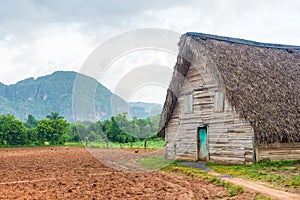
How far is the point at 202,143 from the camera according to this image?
17.3m

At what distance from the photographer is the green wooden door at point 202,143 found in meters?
17.1

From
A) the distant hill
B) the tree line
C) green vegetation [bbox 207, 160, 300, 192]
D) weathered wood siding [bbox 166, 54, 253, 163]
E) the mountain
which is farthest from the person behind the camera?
the distant hill

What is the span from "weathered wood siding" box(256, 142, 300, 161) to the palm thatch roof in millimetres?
692

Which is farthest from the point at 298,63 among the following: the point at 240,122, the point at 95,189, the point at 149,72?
the point at 95,189

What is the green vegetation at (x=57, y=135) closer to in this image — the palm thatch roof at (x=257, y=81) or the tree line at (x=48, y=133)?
the tree line at (x=48, y=133)

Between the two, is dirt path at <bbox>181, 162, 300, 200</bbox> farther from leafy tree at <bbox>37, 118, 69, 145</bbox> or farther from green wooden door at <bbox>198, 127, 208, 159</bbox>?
leafy tree at <bbox>37, 118, 69, 145</bbox>

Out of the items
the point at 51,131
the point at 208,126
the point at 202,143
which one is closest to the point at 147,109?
the point at 202,143

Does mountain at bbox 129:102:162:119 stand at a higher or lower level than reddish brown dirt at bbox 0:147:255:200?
higher

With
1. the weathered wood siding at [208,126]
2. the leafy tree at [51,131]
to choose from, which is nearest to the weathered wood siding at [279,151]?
the weathered wood siding at [208,126]

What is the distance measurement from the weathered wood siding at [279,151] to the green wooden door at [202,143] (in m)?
2.98

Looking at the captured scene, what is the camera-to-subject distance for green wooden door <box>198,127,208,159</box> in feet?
56.1

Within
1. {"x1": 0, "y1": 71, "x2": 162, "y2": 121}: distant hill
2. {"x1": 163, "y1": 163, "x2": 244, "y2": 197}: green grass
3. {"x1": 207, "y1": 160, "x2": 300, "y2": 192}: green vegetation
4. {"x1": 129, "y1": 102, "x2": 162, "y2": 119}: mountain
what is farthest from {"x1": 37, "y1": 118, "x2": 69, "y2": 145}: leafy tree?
{"x1": 0, "y1": 71, "x2": 162, "y2": 121}: distant hill

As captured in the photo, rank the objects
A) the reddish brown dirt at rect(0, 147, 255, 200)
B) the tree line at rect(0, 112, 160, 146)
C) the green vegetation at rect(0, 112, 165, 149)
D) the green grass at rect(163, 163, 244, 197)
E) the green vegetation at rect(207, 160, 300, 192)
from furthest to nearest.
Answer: the tree line at rect(0, 112, 160, 146)
the green vegetation at rect(0, 112, 165, 149)
the green vegetation at rect(207, 160, 300, 192)
the green grass at rect(163, 163, 244, 197)
the reddish brown dirt at rect(0, 147, 255, 200)

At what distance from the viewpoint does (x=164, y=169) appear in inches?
600
